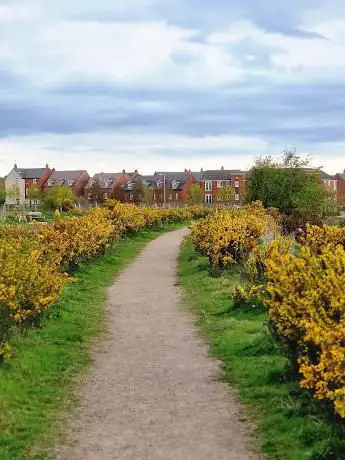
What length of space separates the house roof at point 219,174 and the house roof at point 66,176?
20848 millimetres

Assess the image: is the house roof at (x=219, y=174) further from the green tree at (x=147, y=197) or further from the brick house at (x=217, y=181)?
the green tree at (x=147, y=197)

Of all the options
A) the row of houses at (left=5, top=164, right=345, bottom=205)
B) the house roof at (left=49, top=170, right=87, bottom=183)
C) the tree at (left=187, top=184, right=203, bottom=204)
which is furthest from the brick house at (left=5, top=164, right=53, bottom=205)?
the tree at (left=187, top=184, right=203, bottom=204)

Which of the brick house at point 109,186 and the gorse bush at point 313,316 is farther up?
the brick house at point 109,186

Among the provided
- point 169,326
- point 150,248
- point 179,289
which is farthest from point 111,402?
point 150,248

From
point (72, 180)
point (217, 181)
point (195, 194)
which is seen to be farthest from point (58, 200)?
point (217, 181)

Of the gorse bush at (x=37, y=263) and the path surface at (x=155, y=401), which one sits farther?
the gorse bush at (x=37, y=263)

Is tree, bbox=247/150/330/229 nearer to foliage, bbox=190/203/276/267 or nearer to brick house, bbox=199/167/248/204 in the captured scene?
foliage, bbox=190/203/276/267

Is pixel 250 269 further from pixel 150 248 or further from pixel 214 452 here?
pixel 150 248

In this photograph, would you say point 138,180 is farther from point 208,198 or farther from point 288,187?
point 288,187

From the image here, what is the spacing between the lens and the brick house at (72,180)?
11631 centimetres

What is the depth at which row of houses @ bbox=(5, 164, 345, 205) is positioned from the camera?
367 ft

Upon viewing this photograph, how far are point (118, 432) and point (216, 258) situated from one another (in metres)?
12.4

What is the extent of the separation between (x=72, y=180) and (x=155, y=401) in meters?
110

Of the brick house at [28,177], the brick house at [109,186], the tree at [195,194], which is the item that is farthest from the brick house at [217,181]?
the brick house at [28,177]
